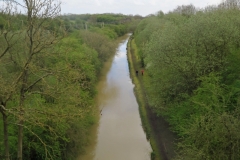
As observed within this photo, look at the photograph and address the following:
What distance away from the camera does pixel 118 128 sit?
70.7 ft

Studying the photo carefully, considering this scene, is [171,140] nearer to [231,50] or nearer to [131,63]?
[231,50]

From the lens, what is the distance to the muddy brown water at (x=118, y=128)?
17875 millimetres

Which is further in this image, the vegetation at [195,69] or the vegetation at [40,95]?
the vegetation at [195,69]

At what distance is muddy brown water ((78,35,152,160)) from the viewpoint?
17875mm

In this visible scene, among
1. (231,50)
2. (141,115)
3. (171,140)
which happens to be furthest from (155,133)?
(231,50)

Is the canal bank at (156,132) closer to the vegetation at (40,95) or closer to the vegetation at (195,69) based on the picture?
the vegetation at (195,69)

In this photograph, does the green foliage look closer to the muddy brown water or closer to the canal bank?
the muddy brown water

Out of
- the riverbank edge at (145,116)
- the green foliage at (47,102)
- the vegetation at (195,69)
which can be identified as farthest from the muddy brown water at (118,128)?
the vegetation at (195,69)

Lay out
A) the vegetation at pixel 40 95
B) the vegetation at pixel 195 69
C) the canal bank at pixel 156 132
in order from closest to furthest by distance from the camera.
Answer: the vegetation at pixel 40 95, the vegetation at pixel 195 69, the canal bank at pixel 156 132

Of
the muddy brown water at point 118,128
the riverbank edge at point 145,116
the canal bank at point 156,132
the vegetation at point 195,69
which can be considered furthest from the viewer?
the muddy brown water at point 118,128

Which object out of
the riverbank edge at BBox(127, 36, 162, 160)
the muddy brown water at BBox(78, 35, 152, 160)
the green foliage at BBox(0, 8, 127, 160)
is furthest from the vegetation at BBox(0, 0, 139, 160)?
the riverbank edge at BBox(127, 36, 162, 160)

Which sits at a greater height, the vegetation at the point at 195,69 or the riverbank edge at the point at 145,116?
the vegetation at the point at 195,69

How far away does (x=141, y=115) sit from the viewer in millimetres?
23422

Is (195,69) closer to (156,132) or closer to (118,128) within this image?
(156,132)
